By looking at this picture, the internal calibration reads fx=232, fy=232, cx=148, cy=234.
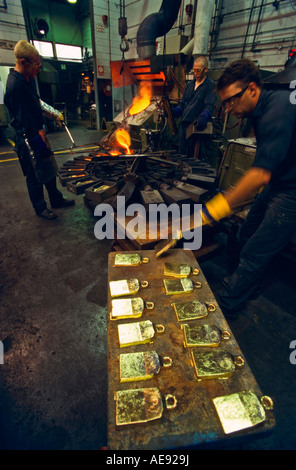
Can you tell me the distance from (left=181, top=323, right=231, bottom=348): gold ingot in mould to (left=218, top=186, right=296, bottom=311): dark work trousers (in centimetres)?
92

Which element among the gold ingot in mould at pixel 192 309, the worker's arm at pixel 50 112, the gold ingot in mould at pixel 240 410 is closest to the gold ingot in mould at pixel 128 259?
the gold ingot in mould at pixel 192 309

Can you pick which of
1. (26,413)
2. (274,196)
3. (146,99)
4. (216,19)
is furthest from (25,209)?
(216,19)

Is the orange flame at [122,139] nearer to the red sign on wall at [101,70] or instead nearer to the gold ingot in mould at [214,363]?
the gold ingot in mould at [214,363]

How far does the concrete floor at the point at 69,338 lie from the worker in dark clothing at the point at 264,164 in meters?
0.54

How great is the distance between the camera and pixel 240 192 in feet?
5.56

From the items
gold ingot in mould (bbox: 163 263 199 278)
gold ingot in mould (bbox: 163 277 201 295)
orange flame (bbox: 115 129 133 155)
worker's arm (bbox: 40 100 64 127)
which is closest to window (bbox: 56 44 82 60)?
orange flame (bbox: 115 129 133 155)

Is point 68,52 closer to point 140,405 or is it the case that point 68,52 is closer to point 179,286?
point 179,286

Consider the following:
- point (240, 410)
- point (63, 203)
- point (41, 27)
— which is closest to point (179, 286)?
point (240, 410)

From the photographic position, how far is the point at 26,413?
146cm

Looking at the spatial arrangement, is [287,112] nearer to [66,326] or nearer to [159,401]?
[159,401]

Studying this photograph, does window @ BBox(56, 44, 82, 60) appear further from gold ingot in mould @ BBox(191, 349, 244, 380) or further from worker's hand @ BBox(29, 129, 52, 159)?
gold ingot in mould @ BBox(191, 349, 244, 380)

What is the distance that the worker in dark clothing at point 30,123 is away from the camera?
2.82m

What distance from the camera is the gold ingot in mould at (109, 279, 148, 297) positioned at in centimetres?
138

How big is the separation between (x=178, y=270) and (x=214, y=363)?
2.04 feet
